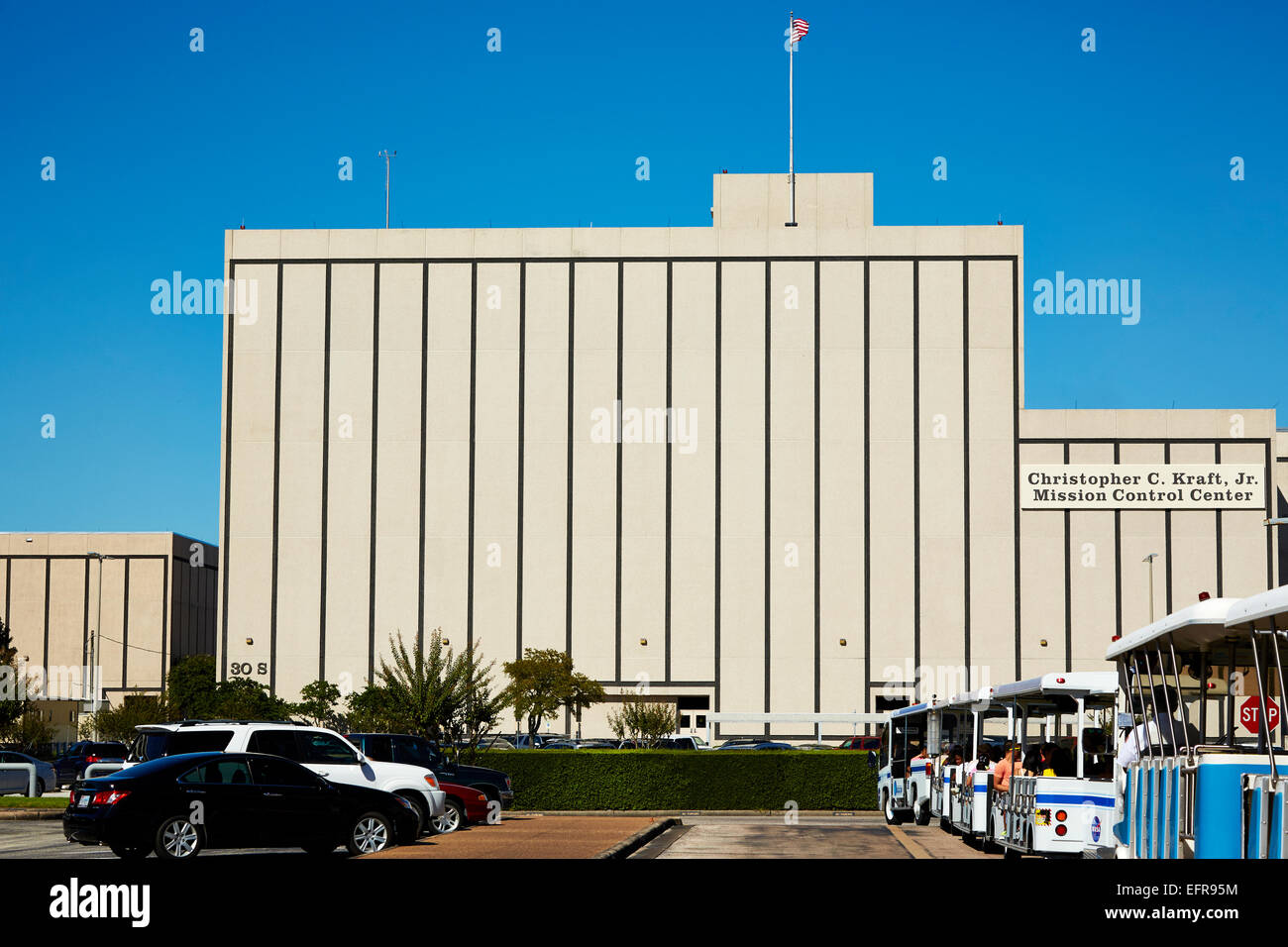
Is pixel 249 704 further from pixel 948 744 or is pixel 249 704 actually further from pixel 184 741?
pixel 184 741

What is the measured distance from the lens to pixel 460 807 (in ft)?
91.8

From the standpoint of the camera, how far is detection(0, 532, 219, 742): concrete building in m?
100

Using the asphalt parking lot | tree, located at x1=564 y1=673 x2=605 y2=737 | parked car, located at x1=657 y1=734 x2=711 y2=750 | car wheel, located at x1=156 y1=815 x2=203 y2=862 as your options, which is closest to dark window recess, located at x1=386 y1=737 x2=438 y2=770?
the asphalt parking lot

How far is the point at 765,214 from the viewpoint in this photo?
7656 centimetres

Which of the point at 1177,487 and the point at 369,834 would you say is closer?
the point at 369,834

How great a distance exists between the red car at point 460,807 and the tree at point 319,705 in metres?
33.7

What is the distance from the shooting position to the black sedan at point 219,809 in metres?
18.5

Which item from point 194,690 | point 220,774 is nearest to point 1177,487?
point 194,690

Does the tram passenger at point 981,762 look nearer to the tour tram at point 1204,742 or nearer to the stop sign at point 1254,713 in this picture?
the tour tram at point 1204,742

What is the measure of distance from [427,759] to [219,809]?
10.7 meters

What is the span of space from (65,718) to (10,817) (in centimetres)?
7347
